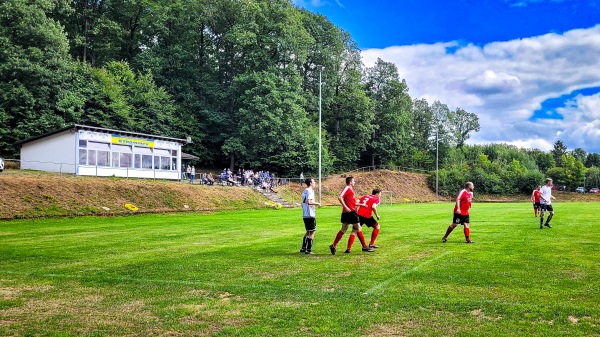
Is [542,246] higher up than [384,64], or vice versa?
[384,64]

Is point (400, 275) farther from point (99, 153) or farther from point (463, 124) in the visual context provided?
point (463, 124)

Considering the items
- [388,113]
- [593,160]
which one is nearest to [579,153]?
[593,160]

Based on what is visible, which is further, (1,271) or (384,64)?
(384,64)

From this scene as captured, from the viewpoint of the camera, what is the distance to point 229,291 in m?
9.21

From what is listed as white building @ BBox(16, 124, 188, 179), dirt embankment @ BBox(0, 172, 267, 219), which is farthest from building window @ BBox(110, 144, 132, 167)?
dirt embankment @ BBox(0, 172, 267, 219)

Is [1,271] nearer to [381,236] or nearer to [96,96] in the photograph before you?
[381,236]

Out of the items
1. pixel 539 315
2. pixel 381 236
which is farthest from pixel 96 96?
pixel 539 315

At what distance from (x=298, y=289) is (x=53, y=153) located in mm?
39174

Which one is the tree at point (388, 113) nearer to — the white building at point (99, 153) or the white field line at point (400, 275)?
the white building at point (99, 153)

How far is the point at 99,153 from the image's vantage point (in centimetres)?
4162

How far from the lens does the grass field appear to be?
22.9 feet

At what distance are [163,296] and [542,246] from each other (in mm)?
11945

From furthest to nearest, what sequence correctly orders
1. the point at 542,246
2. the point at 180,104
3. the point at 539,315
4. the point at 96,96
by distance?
the point at 180,104, the point at 96,96, the point at 542,246, the point at 539,315

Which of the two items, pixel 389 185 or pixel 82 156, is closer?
pixel 82 156
